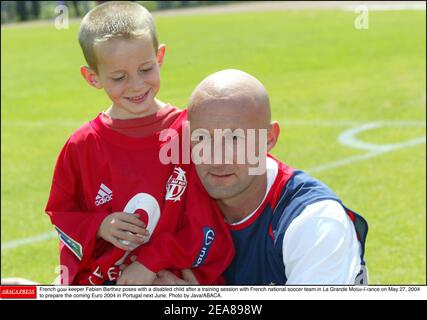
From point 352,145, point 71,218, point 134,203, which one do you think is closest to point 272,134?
point 134,203

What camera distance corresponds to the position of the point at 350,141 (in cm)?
997

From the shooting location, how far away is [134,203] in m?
2.92

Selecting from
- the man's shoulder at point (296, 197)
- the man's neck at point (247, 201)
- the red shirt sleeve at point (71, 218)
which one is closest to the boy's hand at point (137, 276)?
the red shirt sleeve at point (71, 218)

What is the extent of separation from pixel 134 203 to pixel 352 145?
709 cm

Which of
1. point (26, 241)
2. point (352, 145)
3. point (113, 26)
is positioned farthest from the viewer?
point (352, 145)

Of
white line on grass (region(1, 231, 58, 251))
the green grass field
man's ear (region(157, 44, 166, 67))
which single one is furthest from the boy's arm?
white line on grass (region(1, 231, 58, 251))

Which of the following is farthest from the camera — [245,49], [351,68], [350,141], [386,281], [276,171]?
[245,49]

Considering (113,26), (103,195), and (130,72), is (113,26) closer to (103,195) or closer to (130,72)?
(130,72)

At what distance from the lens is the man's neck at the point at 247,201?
112 inches

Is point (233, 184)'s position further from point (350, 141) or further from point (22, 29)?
point (22, 29)

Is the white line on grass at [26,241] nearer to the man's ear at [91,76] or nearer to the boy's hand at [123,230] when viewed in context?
the man's ear at [91,76]

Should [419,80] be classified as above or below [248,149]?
below
